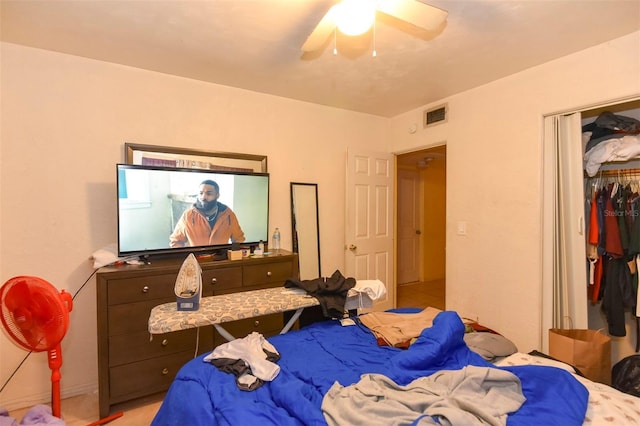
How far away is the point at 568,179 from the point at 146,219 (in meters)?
3.31

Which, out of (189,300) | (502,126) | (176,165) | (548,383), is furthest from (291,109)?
(548,383)

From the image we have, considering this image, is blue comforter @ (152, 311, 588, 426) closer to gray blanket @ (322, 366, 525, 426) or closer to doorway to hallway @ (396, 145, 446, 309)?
gray blanket @ (322, 366, 525, 426)

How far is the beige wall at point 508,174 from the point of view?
2.24m

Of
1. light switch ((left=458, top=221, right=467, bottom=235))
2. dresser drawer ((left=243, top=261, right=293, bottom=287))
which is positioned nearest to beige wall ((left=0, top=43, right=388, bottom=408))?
dresser drawer ((left=243, top=261, right=293, bottom=287))

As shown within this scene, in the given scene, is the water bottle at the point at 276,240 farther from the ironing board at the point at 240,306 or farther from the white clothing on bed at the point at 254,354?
the white clothing on bed at the point at 254,354

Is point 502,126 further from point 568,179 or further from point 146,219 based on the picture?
point 146,219

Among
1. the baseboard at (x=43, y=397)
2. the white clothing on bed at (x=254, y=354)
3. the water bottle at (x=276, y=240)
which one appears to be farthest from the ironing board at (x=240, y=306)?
the baseboard at (x=43, y=397)

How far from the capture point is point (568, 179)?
2.47 m

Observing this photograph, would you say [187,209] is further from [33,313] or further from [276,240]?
[33,313]

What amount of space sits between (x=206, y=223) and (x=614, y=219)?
3.27 metres

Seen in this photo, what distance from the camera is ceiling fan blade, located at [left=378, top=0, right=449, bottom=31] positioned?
146 centimetres

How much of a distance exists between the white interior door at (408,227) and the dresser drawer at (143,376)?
4168 mm

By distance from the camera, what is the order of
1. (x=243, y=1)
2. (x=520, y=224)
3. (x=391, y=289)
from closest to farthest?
(x=243, y=1)
(x=520, y=224)
(x=391, y=289)

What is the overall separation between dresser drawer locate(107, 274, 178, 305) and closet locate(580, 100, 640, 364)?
126 inches
